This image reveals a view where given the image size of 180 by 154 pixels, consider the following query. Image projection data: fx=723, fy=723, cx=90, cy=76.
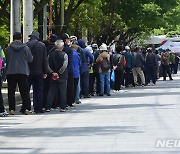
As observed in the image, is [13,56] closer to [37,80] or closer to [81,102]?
[37,80]

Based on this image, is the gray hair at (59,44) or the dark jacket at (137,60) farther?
the dark jacket at (137,60)

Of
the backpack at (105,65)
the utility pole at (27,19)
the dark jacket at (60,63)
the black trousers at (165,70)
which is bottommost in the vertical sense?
the black trousers at (165,70)

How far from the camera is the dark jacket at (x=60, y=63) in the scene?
1766 centimetres

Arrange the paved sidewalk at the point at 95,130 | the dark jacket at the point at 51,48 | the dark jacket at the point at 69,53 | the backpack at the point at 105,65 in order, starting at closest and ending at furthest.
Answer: the paved sidewalk at the point at 95,130 < the dark jacket at the point at 51,48 < the dark jacket at the point at 69,53 < the backpack at the point at 105,65

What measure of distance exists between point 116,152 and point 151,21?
134ft

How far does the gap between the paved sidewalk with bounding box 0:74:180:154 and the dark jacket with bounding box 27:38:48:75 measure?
1.09 m

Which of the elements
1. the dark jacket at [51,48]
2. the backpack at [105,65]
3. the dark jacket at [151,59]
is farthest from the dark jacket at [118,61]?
the dark jacket at [51,48]

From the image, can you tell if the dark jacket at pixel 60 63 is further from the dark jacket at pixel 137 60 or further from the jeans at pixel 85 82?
the dark jacket at pixel 137 60

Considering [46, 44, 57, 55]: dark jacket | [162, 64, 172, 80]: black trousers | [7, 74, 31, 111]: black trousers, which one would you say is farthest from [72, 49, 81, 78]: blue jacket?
[162, 64, 172, 80]: black trousers

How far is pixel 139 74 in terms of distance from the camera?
31.2 meters

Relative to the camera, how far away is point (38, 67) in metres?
17.1

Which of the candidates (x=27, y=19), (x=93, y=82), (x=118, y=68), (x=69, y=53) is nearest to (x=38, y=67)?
(x=69, y=53)

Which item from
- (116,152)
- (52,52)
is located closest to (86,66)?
(52,52)

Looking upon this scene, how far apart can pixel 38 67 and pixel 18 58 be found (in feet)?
2.46
